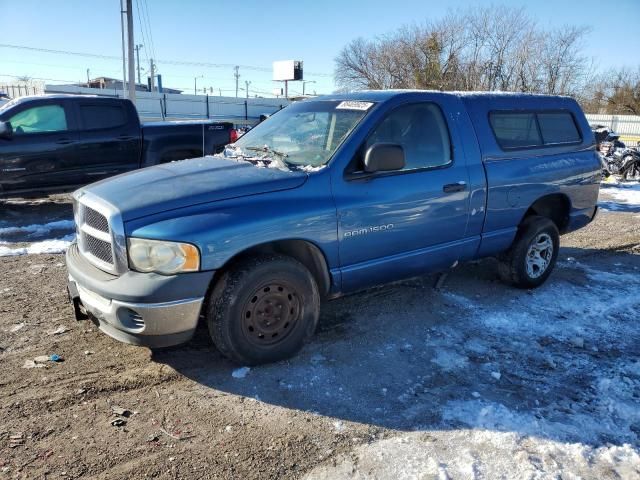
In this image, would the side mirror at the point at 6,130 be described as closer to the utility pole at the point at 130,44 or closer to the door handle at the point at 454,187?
the door handle at the point at 454,187

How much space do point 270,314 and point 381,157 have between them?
53.8 inches

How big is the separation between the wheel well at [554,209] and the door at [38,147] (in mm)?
7125

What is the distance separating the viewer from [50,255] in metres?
6.35

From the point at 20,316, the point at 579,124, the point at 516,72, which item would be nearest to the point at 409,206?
the point at 579,124

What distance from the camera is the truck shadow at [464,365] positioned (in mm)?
3186

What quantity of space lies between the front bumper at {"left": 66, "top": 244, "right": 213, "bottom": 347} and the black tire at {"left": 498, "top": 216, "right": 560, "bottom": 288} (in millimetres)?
3273

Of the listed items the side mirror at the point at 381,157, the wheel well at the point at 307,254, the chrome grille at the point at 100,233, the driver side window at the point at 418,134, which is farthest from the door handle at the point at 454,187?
the chrome grille at the point at 100,233

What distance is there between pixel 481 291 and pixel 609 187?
1082 cm

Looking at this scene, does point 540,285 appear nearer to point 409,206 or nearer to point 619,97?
point 409,206

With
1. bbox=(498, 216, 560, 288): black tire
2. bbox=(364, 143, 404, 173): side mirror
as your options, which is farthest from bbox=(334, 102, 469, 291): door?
bbox=(498, 216, 560, 288): black tire

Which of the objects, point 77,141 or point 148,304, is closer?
point 148,304

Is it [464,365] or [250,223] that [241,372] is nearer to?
[250,223]

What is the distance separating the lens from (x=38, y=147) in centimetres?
829

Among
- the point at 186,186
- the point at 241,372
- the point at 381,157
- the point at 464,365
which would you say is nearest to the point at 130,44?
the point at 186,186
